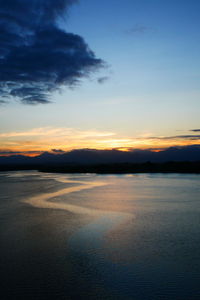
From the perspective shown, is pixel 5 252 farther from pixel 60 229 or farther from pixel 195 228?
pixel 195 228

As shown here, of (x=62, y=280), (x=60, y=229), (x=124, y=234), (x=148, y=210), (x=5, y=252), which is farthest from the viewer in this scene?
(x=148, y=210)

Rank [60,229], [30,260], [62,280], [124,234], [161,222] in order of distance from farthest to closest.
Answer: [161,222]
[60,229]
[124,234]
[30,260]
[62,280]

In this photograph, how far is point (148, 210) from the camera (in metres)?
17.3

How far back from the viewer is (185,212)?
53.3 feet

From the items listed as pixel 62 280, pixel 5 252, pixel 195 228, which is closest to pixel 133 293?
pixel 62 280

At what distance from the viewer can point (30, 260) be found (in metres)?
8.58

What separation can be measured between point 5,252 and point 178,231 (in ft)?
23.5

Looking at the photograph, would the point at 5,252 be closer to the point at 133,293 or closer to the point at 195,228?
the point at 133,293

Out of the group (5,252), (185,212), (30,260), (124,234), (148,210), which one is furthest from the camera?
(148,210)

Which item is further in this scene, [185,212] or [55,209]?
[55,209]

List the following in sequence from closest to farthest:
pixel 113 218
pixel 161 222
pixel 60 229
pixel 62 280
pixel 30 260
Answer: pixel 62 280, pixel 30 260, pixel 60 229, pixel 161 222, pixel 113 218

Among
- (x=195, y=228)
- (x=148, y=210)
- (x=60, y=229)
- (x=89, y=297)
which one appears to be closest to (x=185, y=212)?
(x=148, y=210)

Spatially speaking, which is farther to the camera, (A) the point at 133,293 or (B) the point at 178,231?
(B) the point at 178,231

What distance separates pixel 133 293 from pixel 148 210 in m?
11.1
